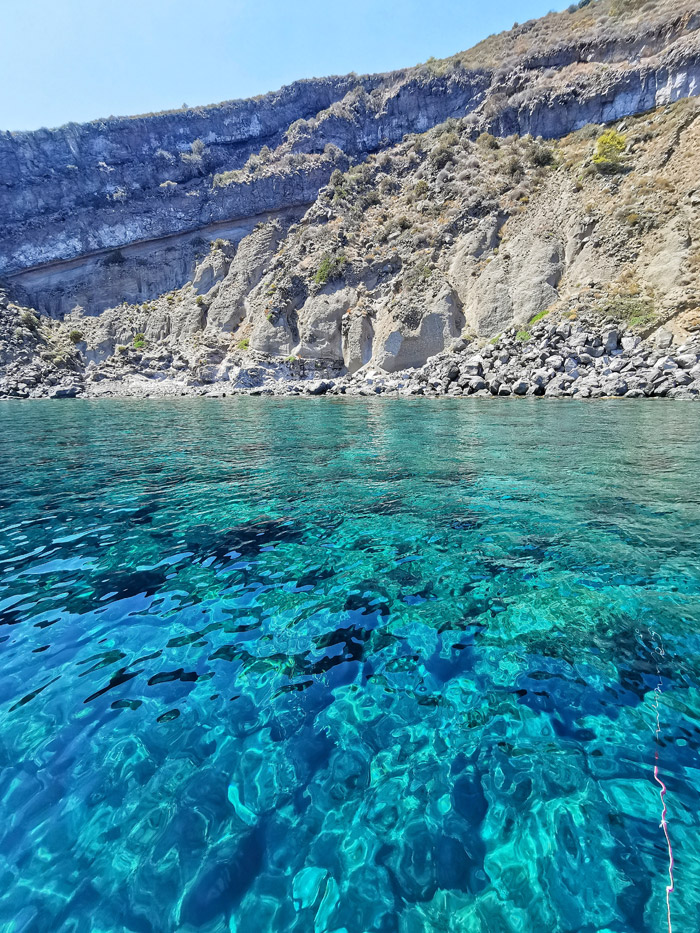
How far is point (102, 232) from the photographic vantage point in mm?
54875

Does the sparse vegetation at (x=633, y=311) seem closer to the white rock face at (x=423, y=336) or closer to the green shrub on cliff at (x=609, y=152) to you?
the white rock face at (x=423, y=336)

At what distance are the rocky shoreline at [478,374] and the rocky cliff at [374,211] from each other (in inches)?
33.6

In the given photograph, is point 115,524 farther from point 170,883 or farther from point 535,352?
point 535,352

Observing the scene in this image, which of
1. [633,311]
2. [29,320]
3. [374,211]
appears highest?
[374,211]

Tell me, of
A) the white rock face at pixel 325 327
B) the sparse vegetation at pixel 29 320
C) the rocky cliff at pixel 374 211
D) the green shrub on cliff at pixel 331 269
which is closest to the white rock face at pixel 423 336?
the rocky cliff at pixel 374 211

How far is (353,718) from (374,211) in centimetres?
5070

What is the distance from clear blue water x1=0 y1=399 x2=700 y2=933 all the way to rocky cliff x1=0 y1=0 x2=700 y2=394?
26.1 m

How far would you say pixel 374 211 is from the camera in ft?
147

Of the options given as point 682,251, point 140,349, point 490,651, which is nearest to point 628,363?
point 682,251

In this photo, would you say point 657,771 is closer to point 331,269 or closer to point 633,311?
point 633,311

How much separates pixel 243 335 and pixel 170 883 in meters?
46.9

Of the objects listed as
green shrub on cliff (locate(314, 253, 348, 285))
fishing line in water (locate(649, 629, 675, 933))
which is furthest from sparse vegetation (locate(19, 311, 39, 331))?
fishing line in water (locate(649, 629, 675, 933))

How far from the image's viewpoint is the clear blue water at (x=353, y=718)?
197 cm

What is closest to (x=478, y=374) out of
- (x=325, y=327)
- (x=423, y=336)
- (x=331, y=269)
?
(x=423, y=336)
